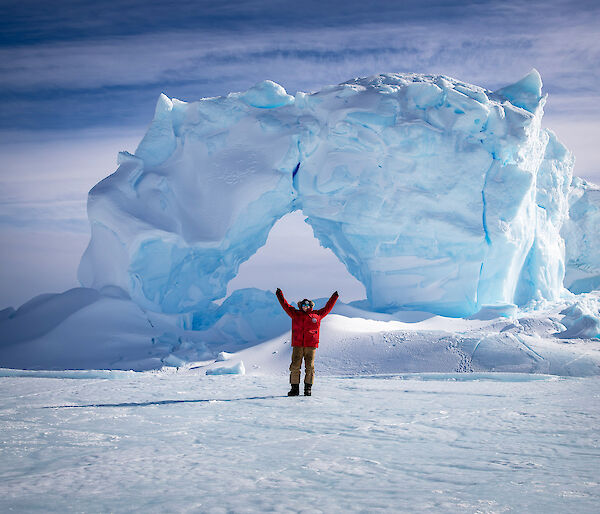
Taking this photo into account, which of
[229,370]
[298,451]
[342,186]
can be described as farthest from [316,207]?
[298,451]

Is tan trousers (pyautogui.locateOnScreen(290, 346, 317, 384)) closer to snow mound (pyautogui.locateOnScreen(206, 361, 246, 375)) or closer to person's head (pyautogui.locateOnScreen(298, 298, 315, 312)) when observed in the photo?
person's head (pyautogui.locateOnScreen(298, 298, 315, 312))

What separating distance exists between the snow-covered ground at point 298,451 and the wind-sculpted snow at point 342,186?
6827mm

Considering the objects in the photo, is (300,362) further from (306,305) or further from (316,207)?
(316,207)

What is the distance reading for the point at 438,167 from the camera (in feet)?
39.8

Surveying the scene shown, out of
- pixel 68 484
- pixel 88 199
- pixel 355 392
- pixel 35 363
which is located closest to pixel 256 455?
pixel 68 484

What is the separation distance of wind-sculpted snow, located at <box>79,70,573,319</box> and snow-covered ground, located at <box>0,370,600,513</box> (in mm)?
6827

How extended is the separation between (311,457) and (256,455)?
0.92ft

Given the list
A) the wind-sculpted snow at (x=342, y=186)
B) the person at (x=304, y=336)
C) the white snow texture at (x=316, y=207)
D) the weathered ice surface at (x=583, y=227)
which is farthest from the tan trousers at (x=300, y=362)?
the weathered ice surface at (x=583, y=227)

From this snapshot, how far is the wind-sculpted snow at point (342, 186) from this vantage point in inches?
467

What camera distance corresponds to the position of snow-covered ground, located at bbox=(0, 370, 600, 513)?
2338mm

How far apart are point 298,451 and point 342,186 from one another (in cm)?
942

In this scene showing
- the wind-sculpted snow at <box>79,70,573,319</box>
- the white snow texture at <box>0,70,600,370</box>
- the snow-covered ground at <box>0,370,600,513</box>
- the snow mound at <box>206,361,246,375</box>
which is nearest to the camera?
the snow-covered ground at <box>0,370,600,513</box>

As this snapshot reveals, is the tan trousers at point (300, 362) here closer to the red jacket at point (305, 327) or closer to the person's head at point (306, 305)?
the red jacket at point (305, 327)

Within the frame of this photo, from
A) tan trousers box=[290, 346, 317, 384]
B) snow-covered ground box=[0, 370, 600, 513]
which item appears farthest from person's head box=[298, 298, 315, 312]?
snow-covered ground box=[0, 370, 600, 513]
